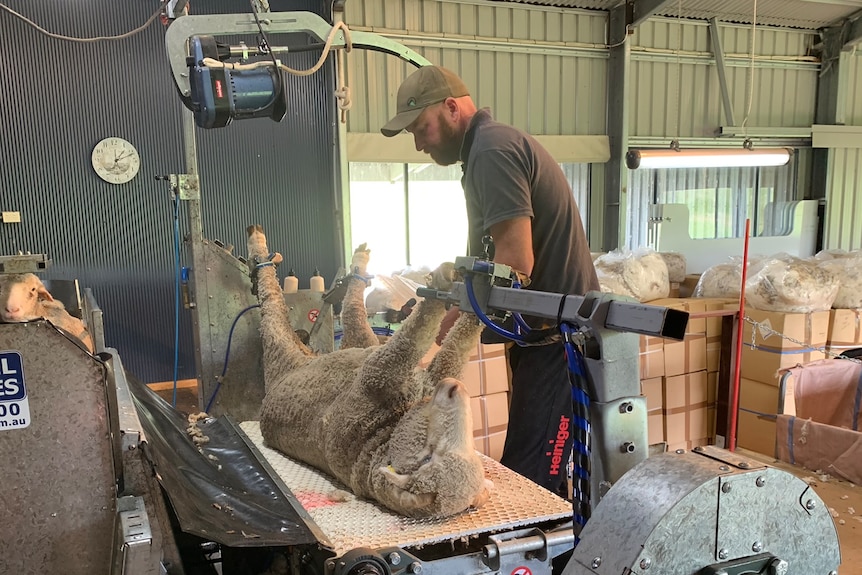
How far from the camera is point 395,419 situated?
5.79ft

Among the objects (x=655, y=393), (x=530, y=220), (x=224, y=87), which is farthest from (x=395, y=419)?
(x=655, y=393)

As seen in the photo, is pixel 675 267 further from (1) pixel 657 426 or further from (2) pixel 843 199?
(2) pixel 843 199

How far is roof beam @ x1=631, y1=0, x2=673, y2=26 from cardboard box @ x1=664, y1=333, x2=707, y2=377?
3.57 meters

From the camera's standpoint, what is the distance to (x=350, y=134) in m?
5.81

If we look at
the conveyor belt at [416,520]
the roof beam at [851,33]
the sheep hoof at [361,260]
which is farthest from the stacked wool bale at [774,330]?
the roof beam at [851,33]

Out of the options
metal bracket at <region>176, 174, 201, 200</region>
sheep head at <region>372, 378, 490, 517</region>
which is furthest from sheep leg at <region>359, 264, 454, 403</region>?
metal bracket at <region>176, 174, 201, 200</region>

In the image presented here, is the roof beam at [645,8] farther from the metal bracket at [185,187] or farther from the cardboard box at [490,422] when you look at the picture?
the metal bracket at [185,187]

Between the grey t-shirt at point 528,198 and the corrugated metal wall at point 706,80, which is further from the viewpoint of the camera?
the corrugated metal wall at point 706,80

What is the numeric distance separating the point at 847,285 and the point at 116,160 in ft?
20.0

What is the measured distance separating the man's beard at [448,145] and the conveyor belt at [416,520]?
44.4 inches

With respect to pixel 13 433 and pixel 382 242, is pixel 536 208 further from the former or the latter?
pixel 382 242

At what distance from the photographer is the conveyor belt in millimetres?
1450

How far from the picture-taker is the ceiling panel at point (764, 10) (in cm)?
656

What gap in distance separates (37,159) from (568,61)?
533 centimetres
